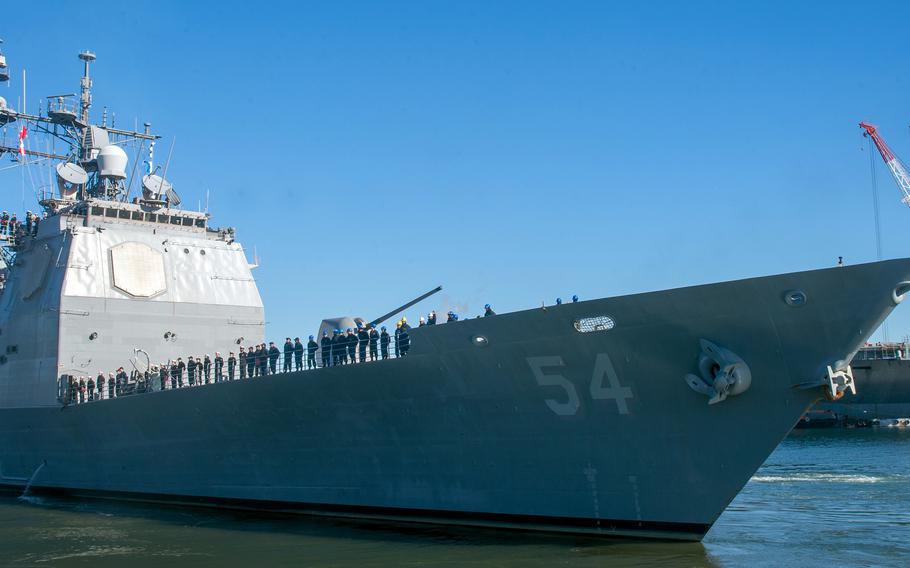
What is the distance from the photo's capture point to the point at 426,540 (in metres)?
11.6

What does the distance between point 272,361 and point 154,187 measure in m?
8.26

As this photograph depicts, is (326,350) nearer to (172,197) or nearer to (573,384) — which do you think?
(573,384)

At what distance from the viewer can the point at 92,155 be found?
21.7 m

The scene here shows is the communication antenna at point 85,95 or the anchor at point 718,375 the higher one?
the communication antenna at point 85,95

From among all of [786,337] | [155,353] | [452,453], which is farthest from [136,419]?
[786,337]

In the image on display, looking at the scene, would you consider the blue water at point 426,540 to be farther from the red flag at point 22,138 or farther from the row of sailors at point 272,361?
the red flag at point 22,138

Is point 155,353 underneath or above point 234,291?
underneath

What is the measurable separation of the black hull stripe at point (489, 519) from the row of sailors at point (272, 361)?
7.61ft

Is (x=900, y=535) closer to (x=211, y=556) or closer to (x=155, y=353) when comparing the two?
(x=211, y=556)

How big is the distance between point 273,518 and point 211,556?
2.88 meters

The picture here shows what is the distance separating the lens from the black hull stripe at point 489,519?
34.7 ft

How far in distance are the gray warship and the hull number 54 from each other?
0.02 m

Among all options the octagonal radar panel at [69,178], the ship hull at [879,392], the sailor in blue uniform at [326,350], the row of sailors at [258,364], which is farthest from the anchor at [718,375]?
the ship hull at [879,392]

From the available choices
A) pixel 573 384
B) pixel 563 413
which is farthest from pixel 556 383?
pixel 563 413
